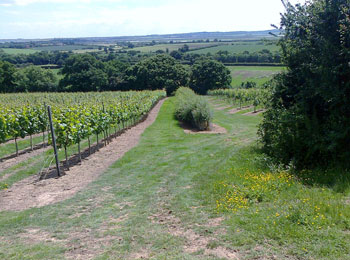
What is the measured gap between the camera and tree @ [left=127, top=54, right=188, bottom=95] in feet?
241

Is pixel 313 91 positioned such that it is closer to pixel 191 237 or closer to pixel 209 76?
pixel 191 237

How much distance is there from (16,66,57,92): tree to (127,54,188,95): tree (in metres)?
19.2

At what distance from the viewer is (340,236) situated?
5023mm

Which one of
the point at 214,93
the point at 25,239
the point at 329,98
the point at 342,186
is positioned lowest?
the point at 214,93

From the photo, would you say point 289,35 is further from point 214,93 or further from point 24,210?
point 214,93

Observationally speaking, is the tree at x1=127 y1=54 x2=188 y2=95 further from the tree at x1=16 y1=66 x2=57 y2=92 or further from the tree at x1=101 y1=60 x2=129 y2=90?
the tree at x1=16 y1=66 x2=57 y2=92

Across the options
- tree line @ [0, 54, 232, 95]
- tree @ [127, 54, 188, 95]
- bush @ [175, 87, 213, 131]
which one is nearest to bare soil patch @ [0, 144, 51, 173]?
bush @ [175, 87, 213, 131]

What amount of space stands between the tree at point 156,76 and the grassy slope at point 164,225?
2487 inches

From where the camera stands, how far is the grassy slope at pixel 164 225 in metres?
5.05

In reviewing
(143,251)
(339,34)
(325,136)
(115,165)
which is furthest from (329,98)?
(115,165)

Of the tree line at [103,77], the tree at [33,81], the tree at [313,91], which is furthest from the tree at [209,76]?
the tree at [313,91]

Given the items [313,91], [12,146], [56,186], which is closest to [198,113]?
[12,146]

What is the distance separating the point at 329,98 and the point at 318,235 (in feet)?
17.7

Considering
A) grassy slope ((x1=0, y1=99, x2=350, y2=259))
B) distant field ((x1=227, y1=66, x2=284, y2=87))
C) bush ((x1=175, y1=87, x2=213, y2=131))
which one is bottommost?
distant field ((x1=227, y1=66, x2=284, y2=87))
